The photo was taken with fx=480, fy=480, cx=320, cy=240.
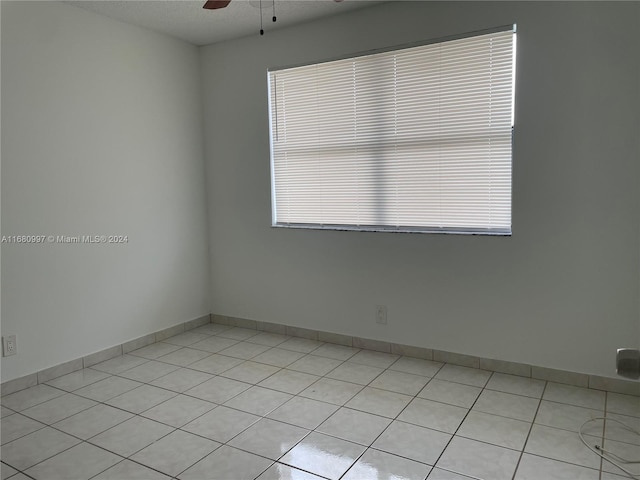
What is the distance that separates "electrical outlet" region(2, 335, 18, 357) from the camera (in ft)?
9.61

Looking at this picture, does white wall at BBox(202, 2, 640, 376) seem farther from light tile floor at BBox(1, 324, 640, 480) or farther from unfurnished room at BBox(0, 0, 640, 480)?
light tile floor at BBox(1, 324, 640, 480)

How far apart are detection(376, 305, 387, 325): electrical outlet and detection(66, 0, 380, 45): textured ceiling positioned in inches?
84.2

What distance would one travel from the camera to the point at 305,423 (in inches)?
99.4

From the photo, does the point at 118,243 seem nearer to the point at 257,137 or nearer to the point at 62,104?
the point at 62,104

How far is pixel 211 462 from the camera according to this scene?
7.13 feet

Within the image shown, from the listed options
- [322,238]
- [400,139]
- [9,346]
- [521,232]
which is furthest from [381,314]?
[9,346]

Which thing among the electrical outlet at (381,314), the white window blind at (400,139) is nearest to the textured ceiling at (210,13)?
the white window blind at (400,139)

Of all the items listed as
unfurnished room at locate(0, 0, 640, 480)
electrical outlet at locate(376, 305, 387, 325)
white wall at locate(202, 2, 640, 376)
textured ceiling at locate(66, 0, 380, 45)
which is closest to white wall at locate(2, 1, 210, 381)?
unfurnished room at locate(0, 0, 640, 480)

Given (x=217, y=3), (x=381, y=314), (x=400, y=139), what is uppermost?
(x=217, y=3)

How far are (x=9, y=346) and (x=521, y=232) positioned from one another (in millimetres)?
3232

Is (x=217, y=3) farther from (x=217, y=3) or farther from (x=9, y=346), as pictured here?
(x=9, y=346)

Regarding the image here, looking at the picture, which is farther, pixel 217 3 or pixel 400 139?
pixel 400 139

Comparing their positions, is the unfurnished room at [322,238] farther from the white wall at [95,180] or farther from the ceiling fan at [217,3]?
the ceiling fan at [217,3]

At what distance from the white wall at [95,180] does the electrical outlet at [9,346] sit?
1.4 inches
